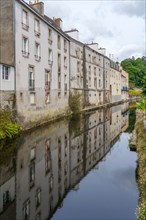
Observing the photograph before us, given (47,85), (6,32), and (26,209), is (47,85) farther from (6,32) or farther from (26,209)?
(26,209)

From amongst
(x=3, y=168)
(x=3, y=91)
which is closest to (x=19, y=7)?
(x=3, y=91)

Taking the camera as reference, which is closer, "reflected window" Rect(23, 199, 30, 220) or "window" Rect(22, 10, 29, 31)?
"reflected window" Rect(23, 199, 30, 220)

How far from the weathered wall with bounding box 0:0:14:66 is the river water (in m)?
8.06

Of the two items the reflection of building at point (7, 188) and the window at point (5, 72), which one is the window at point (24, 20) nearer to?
the window at point (5, 72)

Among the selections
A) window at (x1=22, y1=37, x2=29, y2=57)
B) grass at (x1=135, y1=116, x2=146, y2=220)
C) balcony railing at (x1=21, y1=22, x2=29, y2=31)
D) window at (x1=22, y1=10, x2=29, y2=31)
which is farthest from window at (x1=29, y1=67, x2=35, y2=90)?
grass at (x1=135, y1=116, x2=146, y2=220)

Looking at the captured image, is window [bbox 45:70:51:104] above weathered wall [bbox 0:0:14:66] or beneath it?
beneath

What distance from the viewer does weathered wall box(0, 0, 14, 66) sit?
22.3 meters

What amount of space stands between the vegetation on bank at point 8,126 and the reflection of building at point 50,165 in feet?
3.18

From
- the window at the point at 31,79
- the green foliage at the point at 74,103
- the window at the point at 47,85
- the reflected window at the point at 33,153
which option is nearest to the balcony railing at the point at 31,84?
the window at the point at 31,79

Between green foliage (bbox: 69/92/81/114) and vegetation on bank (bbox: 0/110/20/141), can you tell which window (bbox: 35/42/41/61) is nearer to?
vegetation on bank (bbox: 0/110/20/141)

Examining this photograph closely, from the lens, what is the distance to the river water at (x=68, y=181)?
26.9 feet

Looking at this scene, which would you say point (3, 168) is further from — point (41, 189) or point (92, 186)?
point (92, 186)

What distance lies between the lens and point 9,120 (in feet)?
65.9

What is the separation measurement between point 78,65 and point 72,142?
2610cm
